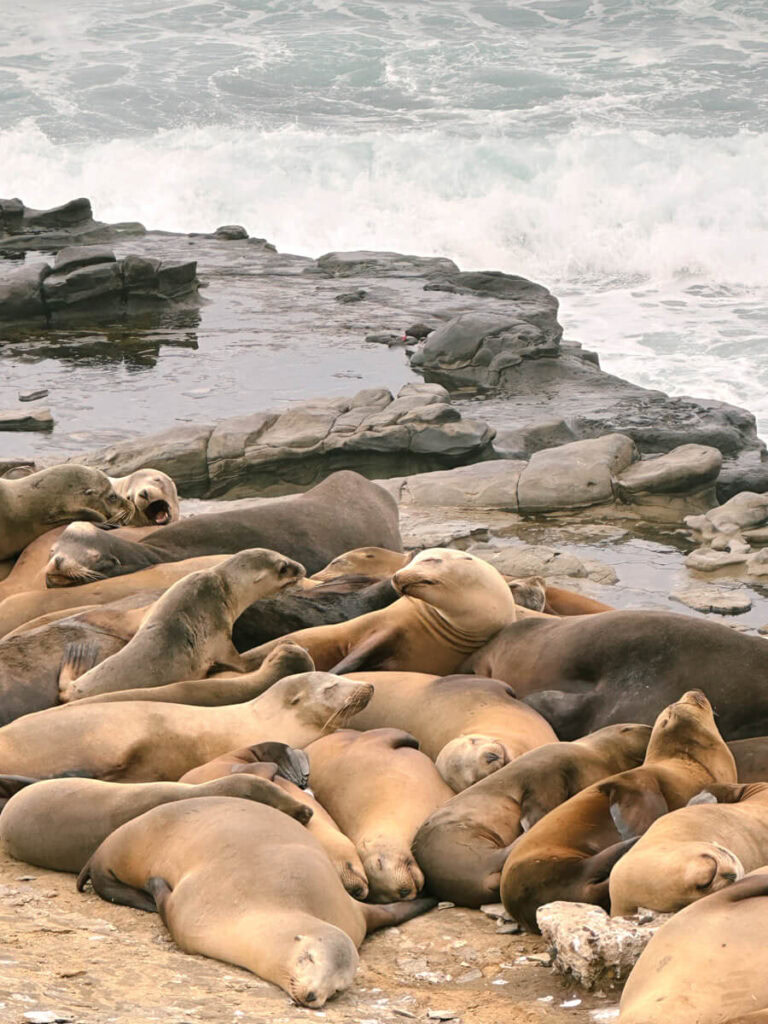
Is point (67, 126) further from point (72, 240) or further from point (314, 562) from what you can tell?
point (314, 562)

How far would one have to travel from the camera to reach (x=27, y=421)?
1367 cm

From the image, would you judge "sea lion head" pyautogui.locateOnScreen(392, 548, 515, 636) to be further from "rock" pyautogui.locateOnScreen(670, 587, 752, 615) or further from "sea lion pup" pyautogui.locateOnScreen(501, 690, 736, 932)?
"rock" pyautogui.locateOnScreen(670, 587, 752, 615)

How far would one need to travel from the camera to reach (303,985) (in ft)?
11.0

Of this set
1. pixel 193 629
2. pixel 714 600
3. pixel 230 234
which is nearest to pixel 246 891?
pixel 193 629

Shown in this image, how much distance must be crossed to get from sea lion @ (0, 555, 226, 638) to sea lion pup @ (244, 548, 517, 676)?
26.6 inches

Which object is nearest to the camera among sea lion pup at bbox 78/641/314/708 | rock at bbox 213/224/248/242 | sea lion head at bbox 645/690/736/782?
sea lion head at bbox 645/690/736/782

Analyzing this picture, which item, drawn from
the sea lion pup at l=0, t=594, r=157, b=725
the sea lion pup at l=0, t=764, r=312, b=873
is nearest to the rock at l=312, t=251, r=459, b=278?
the sea lion pup at l=0, t=594, r=157, b=725

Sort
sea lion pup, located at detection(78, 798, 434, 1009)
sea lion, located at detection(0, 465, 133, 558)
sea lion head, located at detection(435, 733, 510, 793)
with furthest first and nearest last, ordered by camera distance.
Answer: sea lion, located at detection(0, 465, 133, 558) → sea lion head, located at detection(435, 733, 510, 793) → sea lion pup, located at detection(78, 798, 434, 1009)

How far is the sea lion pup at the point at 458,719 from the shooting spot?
481cm

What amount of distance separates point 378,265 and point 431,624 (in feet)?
53.8

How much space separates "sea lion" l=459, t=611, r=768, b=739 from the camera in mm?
5281

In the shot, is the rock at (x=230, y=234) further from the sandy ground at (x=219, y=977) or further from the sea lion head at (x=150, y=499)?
the sandy ground at (x=219, y=977)

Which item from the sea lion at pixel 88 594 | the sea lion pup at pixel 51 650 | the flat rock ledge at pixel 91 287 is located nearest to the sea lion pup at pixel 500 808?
the sea lion pup at pixel 51 650

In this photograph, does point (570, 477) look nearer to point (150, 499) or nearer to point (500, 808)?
point (150, 499)
